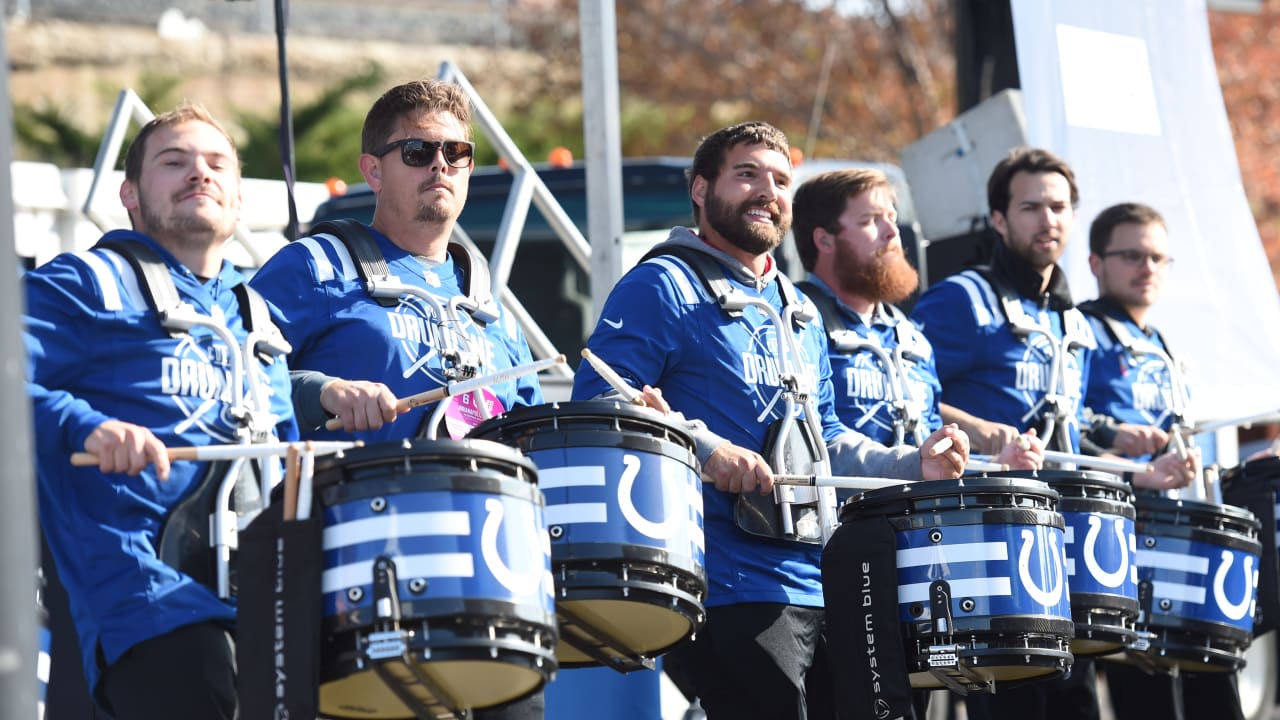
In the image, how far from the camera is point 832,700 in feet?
16.6

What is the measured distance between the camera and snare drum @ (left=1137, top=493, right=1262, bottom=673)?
5.79 metres

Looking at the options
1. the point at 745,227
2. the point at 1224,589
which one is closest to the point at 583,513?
the point at 745,227

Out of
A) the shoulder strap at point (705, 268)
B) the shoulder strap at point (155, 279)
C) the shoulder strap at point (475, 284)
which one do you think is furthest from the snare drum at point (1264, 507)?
the shoulder strap at point (155, 279)

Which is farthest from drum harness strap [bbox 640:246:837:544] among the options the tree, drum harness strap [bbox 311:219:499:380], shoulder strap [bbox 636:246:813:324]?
the tree

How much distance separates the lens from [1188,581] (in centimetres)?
580

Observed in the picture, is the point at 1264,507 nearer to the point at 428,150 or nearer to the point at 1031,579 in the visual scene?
the point at 1031,579

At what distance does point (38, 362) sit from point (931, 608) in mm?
2111

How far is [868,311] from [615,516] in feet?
6.23

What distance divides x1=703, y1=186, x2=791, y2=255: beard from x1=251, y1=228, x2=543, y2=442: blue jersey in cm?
79

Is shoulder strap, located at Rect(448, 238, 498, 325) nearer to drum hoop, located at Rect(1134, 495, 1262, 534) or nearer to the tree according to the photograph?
drum hoop, located at Rect(1134, 495, 1262, 534)

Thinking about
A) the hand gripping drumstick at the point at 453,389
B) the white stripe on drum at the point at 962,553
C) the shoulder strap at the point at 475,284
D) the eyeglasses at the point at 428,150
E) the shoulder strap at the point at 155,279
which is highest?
the eyeglasses at the point at 428,150

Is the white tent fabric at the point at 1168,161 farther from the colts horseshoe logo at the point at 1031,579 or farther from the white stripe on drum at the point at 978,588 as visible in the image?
the white stripe on drum at the point at 978,588

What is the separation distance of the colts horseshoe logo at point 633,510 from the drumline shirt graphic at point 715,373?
0.61m

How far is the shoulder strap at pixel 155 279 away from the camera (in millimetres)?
4129
